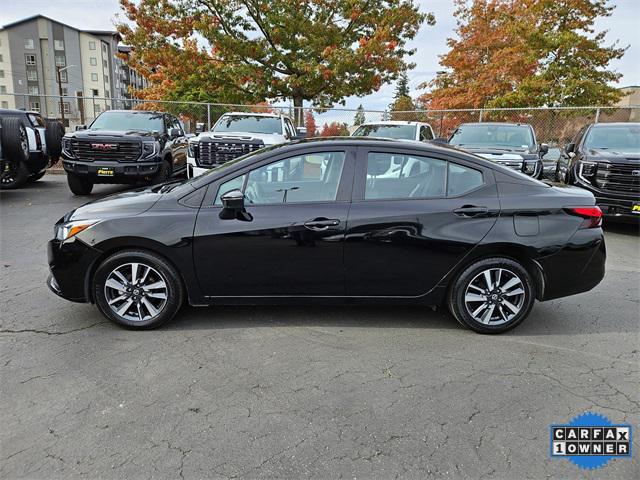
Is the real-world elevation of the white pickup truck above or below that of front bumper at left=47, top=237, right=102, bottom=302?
above

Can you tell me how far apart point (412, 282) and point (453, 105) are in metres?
22.7

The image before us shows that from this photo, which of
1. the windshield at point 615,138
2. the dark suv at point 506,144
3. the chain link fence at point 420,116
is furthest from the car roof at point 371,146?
the chain link fence at point 420,116

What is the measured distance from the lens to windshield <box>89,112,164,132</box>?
10633 millimetres

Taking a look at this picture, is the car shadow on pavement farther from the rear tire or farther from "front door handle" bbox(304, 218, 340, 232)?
the rear tire

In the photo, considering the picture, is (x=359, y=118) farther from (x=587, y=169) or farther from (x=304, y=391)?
(x=304, y=391)

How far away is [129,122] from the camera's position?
10.8m

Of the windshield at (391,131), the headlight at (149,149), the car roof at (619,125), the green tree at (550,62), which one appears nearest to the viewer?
the car roof at (619,125)

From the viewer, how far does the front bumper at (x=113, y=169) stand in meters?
9.52

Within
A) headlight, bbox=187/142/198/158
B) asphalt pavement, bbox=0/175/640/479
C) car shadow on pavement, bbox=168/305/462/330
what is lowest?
asphalt pavement, bbox=0/175/640/479

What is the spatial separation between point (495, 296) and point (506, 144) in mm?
7418

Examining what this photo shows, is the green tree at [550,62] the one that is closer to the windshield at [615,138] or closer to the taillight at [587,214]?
the windshield at [615,138]

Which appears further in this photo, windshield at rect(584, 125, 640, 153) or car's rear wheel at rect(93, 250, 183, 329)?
windshield at rect(584, 125, 640, 153)

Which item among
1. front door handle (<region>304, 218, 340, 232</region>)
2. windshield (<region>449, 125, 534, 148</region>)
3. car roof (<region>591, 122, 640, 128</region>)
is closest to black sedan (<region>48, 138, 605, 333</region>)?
front door handle (<region>304, 218, 340, 232</region>)

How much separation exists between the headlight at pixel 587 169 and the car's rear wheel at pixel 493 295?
539 centimetres
